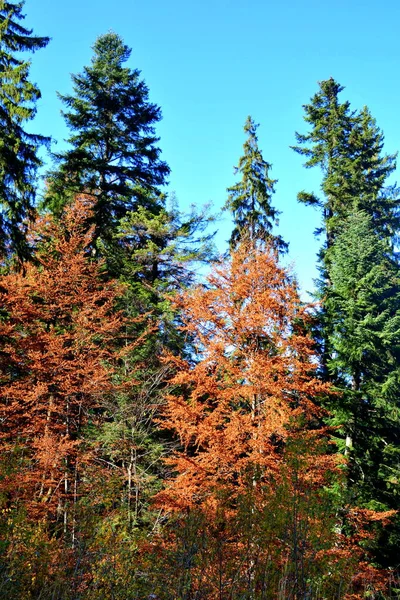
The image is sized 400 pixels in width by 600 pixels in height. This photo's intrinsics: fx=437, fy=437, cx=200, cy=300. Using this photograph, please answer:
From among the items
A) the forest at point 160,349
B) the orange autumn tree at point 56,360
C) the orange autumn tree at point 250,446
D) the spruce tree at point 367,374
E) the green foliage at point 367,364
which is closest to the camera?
the orange autumn tree at point 250,446

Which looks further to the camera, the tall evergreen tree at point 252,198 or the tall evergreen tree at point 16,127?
the tall evergreen tree at point 252,198

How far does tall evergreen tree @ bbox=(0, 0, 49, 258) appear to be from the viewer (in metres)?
11.2

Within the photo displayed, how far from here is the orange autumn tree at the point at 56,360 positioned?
12.3 metres

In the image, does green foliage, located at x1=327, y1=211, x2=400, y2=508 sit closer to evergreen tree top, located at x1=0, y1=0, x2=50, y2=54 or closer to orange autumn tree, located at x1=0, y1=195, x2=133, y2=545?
orange autumn tree, located at x1=0, y1=195, x2=133, y2=545

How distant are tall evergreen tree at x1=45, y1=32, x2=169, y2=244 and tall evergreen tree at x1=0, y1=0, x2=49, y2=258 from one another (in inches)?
266

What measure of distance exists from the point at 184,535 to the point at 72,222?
1404 cm

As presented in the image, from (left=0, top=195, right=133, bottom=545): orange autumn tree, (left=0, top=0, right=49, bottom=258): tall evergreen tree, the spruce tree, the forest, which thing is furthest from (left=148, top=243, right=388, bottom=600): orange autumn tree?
(left=0, top=0, right=49, bottom=258): tall evergreen tree

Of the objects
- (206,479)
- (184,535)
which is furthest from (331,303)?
(184,535)

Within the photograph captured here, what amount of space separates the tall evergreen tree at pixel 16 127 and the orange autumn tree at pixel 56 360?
6.54 ft

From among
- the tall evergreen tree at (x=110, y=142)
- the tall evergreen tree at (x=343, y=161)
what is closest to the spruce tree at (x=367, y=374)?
the tall evergreen tree at (x=343, y=161)

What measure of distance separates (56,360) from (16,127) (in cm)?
671

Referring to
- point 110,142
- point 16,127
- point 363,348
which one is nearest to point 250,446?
point 363,348

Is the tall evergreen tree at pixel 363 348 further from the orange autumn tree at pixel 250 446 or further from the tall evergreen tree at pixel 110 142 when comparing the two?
the tall evergreen tree at pixel 110 142

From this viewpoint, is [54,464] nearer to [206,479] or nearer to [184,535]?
[206,479]
